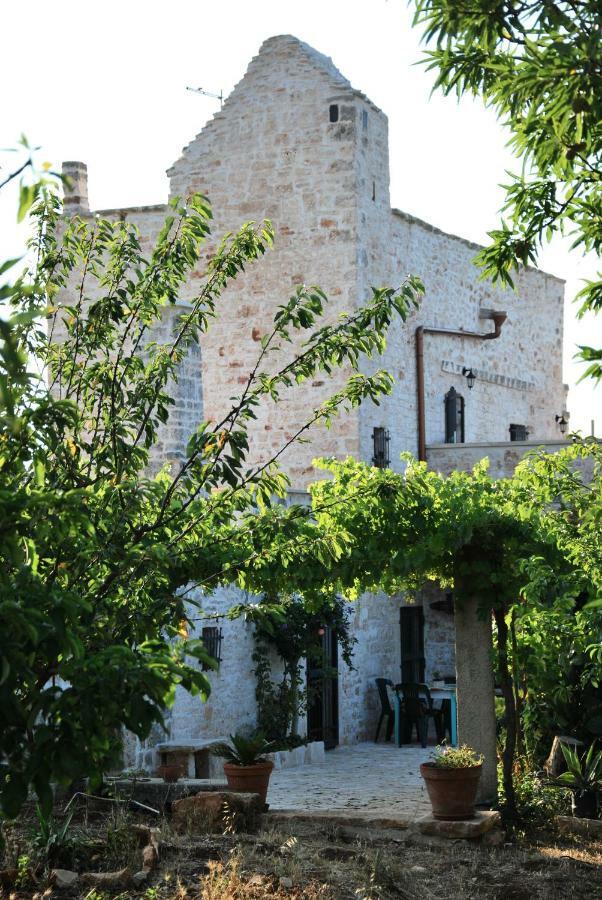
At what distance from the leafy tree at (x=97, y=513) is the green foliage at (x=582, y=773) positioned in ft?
12.5

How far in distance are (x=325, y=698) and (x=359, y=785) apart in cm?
359

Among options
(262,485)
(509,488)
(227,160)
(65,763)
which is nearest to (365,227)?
(227,160)

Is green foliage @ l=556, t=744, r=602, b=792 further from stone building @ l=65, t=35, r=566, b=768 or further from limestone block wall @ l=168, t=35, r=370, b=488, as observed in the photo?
limestone block wall @ l=168, t=35, r=370, b=488

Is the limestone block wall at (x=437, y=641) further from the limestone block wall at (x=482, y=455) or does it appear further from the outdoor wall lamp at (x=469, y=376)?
the outdoor wall lamp at (x=469, y=376)

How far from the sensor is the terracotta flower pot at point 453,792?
8.08 m

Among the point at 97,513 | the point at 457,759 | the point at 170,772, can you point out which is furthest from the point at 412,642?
the point at 97,513

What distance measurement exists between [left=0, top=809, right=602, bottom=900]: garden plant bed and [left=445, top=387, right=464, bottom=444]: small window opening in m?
11.4

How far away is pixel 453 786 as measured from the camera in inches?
318

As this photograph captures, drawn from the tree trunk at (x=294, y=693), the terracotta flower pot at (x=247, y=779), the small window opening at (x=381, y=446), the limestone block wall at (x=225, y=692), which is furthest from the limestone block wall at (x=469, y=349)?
the terracotta flower pot at (x=247, y=779)

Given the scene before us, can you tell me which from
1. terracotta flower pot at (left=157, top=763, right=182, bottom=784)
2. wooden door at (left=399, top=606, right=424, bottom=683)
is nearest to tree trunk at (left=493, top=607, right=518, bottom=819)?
terracotta flower pot at (left=157, top=763, right=182, bottom=784)

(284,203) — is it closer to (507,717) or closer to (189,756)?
(189,756)

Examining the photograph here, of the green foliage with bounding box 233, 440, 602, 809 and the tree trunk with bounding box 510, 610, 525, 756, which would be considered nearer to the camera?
the green foliage with bounding box 233, 440, 602, 809

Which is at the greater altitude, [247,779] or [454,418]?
[454,418]

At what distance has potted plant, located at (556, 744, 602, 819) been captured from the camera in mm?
8555
